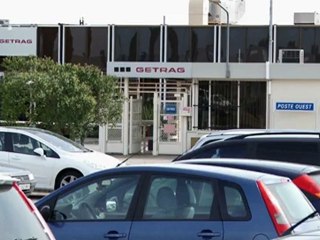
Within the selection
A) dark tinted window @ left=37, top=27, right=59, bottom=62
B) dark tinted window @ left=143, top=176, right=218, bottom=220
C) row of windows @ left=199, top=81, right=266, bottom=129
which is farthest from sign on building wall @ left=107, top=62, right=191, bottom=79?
dark tinted window @ left=143, top=176, right=218, bottom=220

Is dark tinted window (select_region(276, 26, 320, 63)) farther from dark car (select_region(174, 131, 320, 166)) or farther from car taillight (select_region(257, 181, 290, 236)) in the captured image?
car taillight (select_region(257, 181, 290, 236))

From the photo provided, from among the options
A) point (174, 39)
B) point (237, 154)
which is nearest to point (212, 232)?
point (237, 154)

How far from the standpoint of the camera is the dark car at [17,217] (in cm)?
437

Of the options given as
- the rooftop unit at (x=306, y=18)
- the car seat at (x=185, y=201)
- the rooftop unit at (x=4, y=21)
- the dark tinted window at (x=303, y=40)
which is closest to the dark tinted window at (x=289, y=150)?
the car seat at (x=185, y=201)

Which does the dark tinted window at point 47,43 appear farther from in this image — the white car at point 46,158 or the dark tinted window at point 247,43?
the white car at point 46,158

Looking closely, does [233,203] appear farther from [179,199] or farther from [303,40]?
[303,40]

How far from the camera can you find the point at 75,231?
24.0ft

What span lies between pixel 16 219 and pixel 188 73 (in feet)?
88.0

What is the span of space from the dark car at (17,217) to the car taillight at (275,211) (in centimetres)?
254

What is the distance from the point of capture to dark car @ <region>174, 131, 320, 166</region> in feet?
34.6

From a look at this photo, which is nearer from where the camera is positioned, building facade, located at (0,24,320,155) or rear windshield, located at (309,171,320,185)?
rear windshield, located at (309,171,320,185)

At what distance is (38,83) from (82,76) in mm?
1903

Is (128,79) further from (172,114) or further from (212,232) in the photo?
(212,232)

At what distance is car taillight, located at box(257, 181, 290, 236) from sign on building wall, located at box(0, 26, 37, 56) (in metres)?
29.0
